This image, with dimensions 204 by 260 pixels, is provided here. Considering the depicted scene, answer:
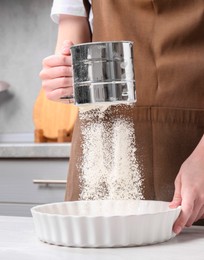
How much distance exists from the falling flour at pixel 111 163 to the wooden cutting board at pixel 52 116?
1268 millimetres

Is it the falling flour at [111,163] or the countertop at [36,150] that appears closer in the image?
the falling flour at [111,163]

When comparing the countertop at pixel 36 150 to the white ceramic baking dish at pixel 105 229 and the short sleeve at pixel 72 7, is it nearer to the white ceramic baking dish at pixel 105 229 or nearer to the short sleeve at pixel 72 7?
the short sleeve at pixel 72 7

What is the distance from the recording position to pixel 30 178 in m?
1.95

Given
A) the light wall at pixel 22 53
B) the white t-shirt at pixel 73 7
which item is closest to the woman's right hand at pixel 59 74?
the white t-shirt at pixel 73 7

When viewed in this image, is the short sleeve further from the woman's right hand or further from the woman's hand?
the woman's hand

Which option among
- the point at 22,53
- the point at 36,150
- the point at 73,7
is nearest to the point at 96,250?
the point at 73,7

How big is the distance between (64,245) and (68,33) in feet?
1.94

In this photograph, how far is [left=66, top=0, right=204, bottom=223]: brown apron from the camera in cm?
101

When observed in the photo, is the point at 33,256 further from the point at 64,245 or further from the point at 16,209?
the point at 16,209

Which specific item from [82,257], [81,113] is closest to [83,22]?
[81,113]

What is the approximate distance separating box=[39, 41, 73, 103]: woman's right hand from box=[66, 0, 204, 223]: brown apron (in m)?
0.08

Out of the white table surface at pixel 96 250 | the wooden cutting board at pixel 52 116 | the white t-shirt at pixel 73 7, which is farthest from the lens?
the wooden cutting board at pixel 52 116

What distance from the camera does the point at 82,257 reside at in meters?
0.63

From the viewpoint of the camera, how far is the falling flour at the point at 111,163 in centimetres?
93
